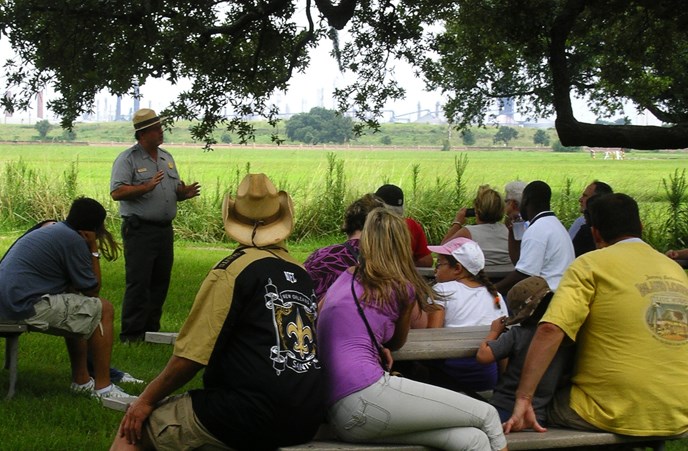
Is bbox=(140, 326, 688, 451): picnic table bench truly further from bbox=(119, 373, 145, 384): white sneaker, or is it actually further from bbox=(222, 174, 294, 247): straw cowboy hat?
bbox=(119, 373, 145, 384): white sneaker

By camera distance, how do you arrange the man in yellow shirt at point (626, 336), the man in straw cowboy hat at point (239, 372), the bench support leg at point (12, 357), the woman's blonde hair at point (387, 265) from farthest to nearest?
the bench support leg at point (12, 357), the woman's blonde hair at point (387, 265), the man in yellow shirt at point (626, 336), the man in straw cowboy hat at point (239, 372)

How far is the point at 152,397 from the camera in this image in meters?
4.00

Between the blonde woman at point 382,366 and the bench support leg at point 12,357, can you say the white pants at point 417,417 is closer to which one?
the blonde woman at point 382,366

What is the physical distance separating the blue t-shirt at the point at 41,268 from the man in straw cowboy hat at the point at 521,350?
289 centimetres

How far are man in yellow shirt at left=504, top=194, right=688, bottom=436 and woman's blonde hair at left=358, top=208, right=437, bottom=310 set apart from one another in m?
0.61

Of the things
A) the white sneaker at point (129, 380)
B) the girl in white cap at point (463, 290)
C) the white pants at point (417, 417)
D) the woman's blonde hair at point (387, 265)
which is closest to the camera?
the white pants at point (417, 417)

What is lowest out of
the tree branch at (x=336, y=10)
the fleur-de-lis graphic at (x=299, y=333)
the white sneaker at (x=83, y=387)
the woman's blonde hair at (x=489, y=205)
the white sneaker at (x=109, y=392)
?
the white sneaker at (x=83, y=387)

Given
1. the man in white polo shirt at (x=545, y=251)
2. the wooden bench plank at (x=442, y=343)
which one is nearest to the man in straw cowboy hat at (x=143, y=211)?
the man in white polo shirt at (x=545, y=251)

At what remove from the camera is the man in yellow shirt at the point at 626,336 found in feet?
14.2

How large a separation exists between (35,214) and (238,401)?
1604 centimetres

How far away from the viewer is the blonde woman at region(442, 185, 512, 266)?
819 centimetres

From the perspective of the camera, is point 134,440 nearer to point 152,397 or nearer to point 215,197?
point 152,397

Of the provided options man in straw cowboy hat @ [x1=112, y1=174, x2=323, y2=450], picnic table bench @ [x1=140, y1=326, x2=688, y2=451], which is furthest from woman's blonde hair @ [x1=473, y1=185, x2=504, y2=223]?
man in straw cowboy hat @ [x1=112, y1=174, x2=323, y2=450]

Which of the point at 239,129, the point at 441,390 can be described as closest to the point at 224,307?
the point at 441,390
